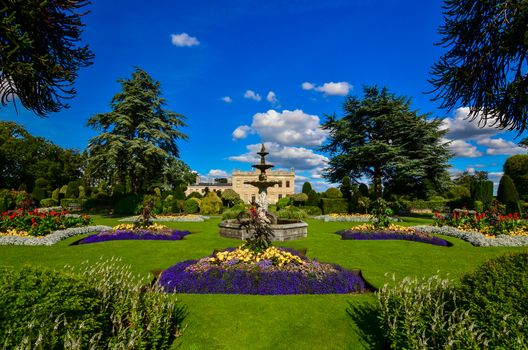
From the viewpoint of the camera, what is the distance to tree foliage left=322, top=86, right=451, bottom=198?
27.2 metres

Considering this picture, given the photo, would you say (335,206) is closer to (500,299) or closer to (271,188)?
(500,299)

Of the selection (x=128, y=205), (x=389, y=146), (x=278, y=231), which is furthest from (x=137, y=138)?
(x=389, y=146)

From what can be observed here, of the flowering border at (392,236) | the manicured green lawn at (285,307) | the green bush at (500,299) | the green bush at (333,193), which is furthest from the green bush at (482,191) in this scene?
the green bush at (500,299)

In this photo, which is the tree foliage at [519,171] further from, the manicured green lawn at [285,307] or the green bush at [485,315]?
the green bush at [485,315]

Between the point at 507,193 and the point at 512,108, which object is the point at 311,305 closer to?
the point at 512,108

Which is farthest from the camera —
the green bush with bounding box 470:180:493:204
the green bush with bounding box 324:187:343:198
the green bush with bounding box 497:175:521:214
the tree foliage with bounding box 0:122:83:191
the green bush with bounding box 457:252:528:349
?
the tree foliage with bounding box 0:122:83:191

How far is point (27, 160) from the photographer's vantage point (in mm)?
42844

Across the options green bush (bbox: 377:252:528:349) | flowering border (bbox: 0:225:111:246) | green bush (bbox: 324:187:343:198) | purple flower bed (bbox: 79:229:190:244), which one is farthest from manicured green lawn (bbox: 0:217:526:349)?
green bush (bbox: 324:187:343:198)

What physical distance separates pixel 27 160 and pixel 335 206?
44.1m

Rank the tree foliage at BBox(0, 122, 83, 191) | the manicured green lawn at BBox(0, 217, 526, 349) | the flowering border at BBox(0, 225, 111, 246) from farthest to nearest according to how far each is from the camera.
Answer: the tree foliage at BBox(0, 122, 83, 191)
the flowering border at BBox(0, 225, 111, 246)
the manicured green lawn at BBox(0, 217, 526, 349)

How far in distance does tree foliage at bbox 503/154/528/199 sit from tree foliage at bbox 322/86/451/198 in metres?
11.7

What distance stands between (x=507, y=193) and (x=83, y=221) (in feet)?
96.1

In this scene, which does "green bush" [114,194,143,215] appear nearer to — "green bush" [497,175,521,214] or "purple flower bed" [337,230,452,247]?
"purple flower bed" [337,230,452,247]

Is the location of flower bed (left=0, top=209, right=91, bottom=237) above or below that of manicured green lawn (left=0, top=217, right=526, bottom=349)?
above
